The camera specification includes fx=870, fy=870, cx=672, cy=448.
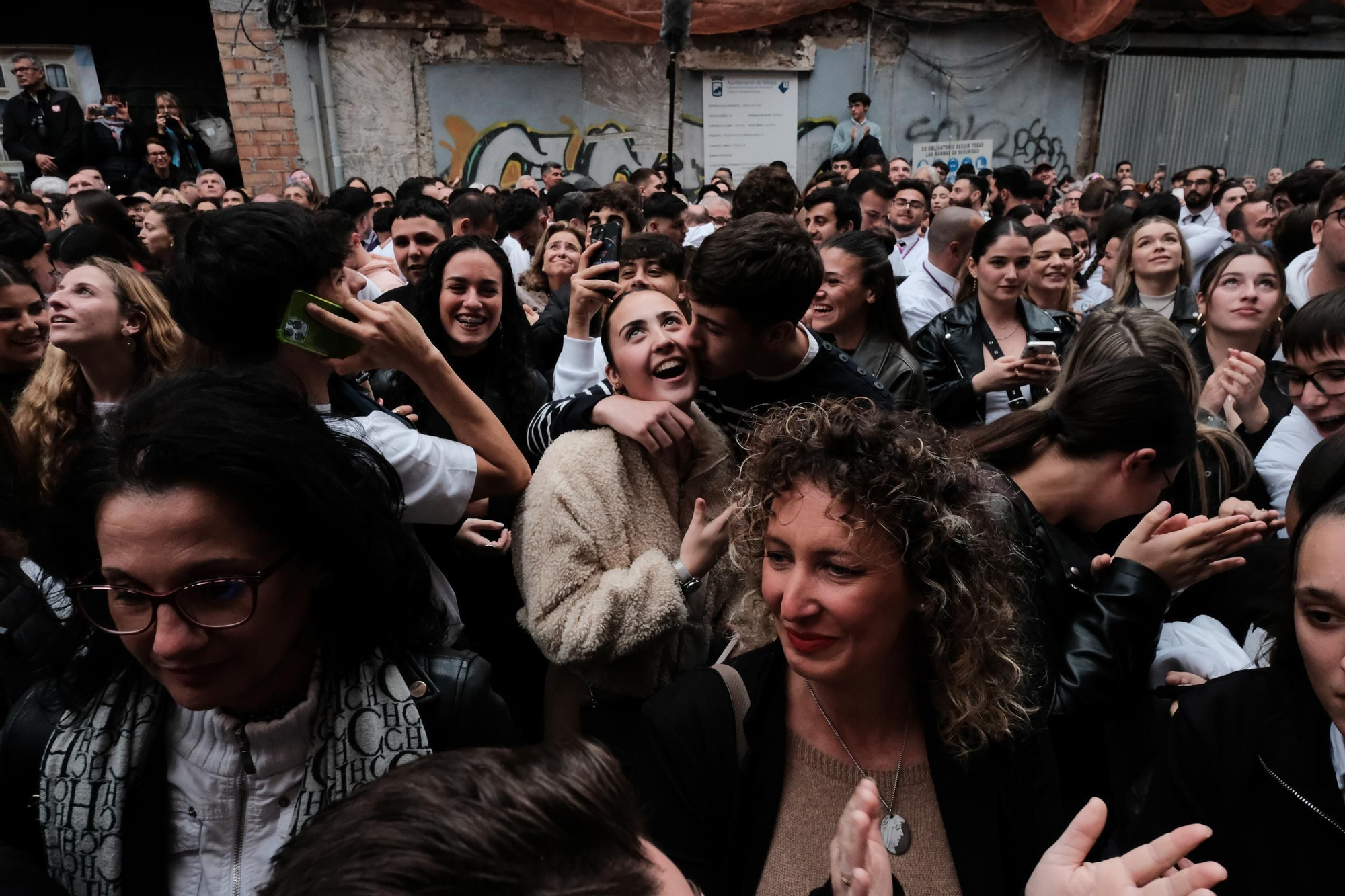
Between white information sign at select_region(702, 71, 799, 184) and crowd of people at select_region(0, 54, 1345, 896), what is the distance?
10.9 metres

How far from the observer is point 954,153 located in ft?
46.4

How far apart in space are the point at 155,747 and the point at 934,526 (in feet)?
4.32

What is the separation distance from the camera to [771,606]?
1.54 metres

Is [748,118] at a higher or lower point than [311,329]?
higher

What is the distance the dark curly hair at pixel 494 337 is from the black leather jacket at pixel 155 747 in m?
1.71

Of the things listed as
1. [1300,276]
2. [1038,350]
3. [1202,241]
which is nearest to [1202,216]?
[1202,241]

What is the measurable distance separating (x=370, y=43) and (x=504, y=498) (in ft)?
35.5

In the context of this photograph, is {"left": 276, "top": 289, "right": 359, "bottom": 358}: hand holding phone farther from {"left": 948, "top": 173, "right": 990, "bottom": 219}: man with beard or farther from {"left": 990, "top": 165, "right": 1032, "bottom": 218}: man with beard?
{"left": 990, "top": 165, "right": 1032, "bottom": 218}: man with beard

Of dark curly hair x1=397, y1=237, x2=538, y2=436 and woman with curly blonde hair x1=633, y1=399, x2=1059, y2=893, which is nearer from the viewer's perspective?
woman with curly blonde hair x1=633, y1=399, x2=1059, y2=893

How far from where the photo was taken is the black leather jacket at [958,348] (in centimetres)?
367

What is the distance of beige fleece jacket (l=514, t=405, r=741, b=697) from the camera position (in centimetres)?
195

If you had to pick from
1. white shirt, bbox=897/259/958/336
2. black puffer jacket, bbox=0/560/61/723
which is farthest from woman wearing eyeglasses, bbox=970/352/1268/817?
white shirt, bbox=897/259/958/336

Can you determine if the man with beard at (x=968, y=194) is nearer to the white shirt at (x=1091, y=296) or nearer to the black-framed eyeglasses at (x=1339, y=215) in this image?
the white shirt at (x=1091, y=296)

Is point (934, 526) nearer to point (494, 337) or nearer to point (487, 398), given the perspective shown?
point (487, 398)
